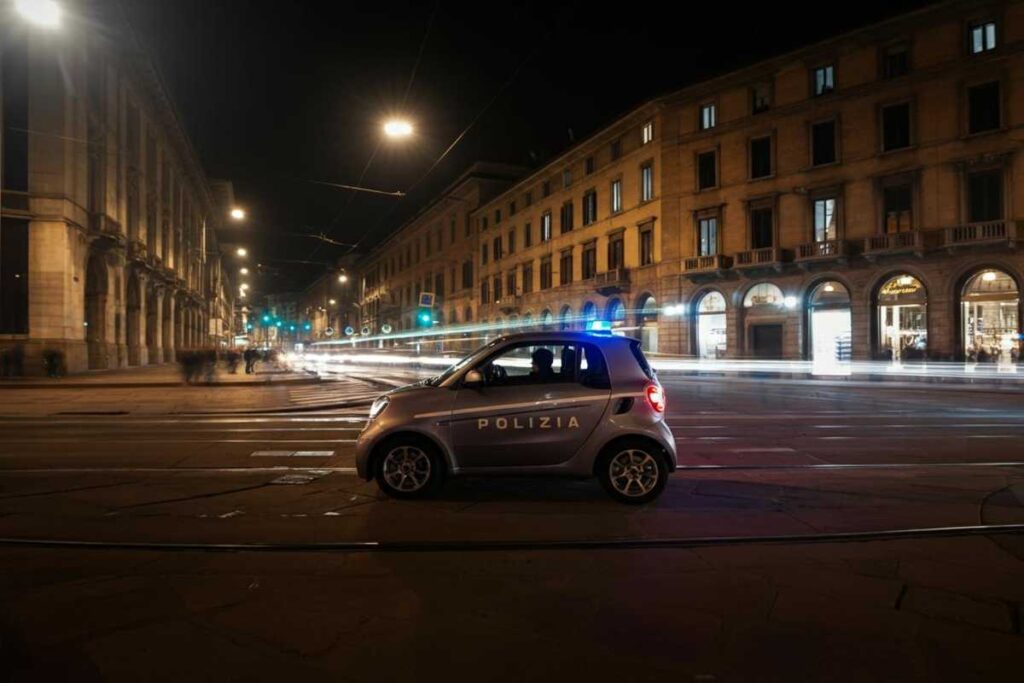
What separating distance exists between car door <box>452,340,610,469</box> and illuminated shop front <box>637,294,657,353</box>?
34.6 m

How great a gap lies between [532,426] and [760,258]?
32015 millimetres

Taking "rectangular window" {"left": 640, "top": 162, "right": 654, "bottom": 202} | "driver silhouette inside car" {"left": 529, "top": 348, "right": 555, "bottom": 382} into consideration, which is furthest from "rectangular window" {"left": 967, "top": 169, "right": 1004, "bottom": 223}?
"driver silhouette inside car" {"left": 529, "top": 348, "right": 555, "bottom": 382}

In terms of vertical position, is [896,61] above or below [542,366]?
above

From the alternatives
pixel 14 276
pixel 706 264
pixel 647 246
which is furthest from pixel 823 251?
pixel 14 276

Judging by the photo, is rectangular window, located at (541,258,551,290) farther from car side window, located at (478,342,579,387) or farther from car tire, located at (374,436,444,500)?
car tire, located at (374,436,444,500)

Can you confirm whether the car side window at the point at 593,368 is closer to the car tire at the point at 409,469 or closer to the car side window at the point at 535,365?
the car side window at the point at 535,365

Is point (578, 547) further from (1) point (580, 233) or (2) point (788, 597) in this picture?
(1) point (580, 233)

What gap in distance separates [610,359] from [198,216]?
67.7 metres

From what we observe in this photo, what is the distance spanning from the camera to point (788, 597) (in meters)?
4.17

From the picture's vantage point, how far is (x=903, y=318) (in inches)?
1249

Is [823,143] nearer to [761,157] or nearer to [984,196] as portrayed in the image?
[761,157]

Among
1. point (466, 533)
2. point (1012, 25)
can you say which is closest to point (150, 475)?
point (466, 533)

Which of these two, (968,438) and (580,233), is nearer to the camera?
(968,438)

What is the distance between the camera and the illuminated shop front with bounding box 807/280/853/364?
33.3 metres
